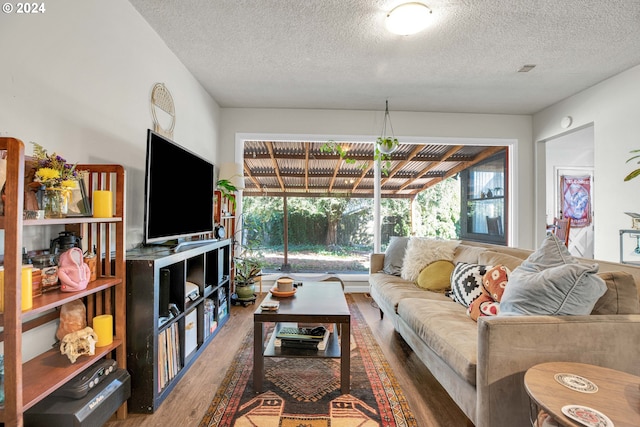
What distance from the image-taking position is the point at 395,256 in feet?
10.8

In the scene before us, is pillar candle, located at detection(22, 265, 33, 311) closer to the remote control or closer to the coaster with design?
the remote control

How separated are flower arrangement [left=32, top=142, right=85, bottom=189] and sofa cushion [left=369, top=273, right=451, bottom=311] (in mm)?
2167

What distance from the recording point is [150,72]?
2422 mm

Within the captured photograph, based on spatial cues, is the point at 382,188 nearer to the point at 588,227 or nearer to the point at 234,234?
the point at 234,234

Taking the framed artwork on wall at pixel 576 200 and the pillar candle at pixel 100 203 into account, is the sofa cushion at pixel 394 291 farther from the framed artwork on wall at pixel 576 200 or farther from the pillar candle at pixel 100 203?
the framed artwork on wall at pixel 576 200

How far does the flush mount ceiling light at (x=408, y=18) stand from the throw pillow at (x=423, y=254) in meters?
1.80

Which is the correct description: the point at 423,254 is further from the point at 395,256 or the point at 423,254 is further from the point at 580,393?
the point at 580,393

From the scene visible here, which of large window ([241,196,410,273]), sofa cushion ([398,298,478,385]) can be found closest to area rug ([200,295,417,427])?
sofa cushion ([398,298,478,385])

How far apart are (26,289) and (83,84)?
47.3 inches

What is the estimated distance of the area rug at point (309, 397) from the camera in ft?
5.31

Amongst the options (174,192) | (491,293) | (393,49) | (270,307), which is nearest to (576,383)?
(491,293)

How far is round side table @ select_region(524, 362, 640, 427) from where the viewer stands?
911 millimetres

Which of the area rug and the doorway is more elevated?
the doorway

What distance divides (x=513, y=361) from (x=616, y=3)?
2466 millimetres
